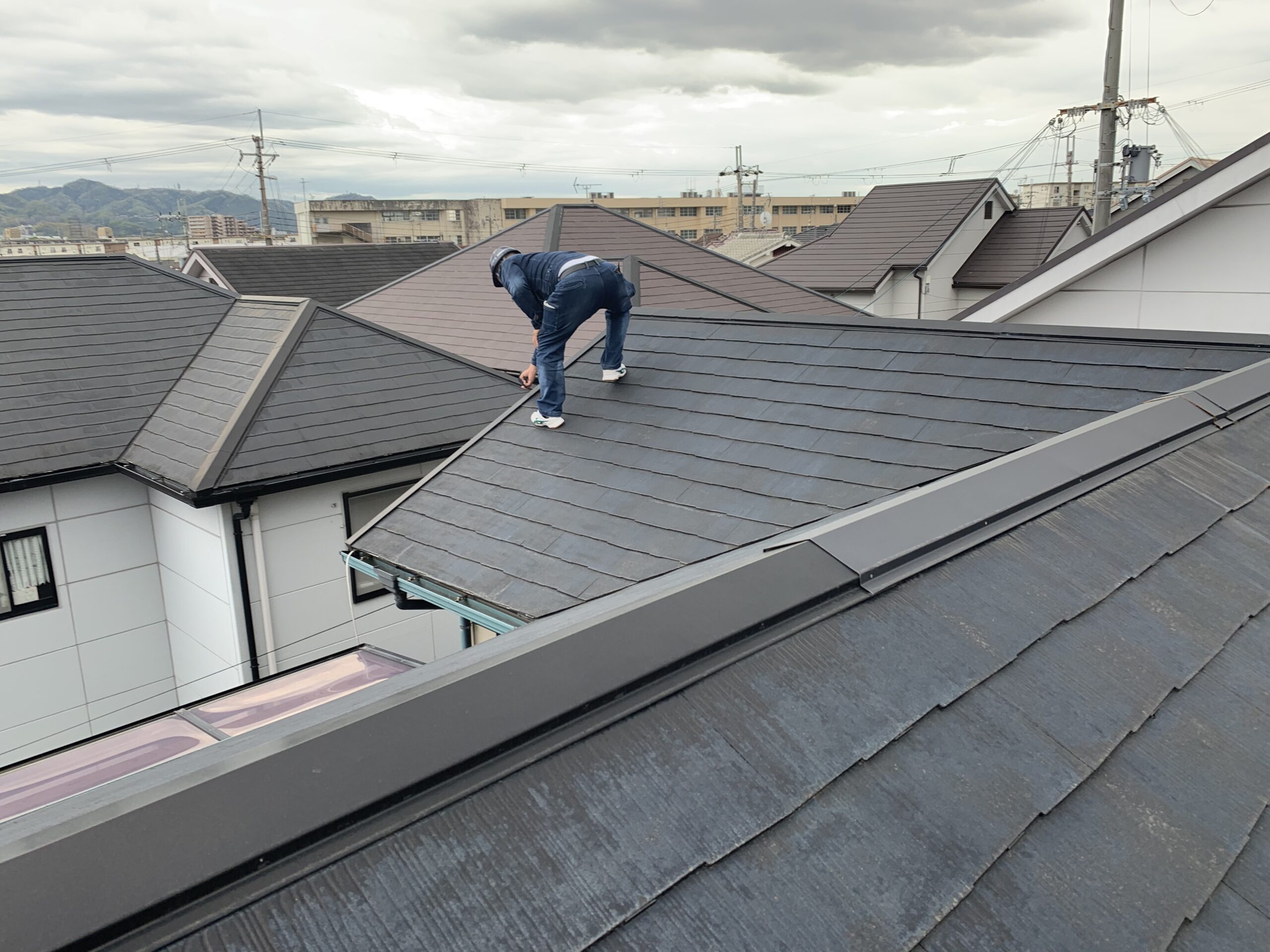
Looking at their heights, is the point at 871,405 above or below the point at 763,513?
above

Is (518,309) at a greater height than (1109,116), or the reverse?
(1109,116)

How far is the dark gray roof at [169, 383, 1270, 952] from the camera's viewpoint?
1.22 meters

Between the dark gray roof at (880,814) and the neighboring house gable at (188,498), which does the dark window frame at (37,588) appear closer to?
the neighboring house gable at (188,498)

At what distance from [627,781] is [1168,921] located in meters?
0.90

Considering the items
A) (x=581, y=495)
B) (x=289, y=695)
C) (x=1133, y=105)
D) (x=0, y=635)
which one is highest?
(x=1133, y=105)

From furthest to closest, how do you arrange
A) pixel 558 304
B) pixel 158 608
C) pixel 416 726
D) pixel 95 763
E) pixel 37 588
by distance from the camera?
pixel 158 608, pixel 37 588, pixel 558 304, pixel 95 763, pixel 416 726

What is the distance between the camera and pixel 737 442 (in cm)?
544

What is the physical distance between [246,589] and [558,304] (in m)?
4.67

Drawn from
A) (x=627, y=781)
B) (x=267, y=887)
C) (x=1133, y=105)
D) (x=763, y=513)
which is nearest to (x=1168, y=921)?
(x=627, y=781)

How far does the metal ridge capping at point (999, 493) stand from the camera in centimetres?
232

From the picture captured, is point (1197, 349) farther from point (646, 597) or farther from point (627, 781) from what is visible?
point (627, 781)

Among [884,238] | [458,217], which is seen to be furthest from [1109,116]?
[458,217]

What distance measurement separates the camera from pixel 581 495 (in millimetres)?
5488

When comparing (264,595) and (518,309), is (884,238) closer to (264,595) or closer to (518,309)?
(518,309)
